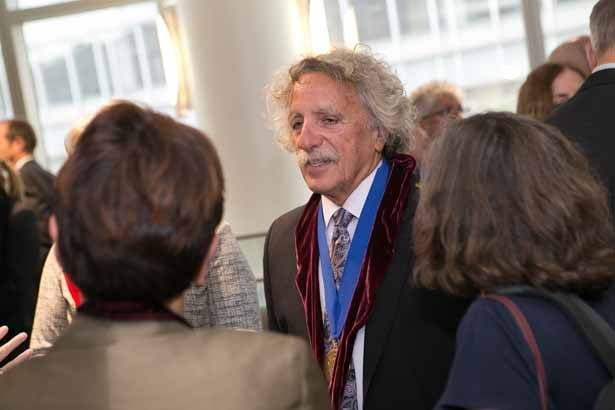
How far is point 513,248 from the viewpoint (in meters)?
1.83

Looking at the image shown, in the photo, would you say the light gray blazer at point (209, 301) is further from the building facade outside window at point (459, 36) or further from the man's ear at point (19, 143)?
the building facade outside window at point (459, 36)

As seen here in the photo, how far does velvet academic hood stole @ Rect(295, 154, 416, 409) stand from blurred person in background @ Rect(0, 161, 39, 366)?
8.40 feet

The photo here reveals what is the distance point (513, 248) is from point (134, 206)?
2.50ft

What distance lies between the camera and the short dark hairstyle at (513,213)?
71.9 inches

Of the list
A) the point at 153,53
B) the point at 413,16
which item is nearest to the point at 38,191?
the point at 153,53

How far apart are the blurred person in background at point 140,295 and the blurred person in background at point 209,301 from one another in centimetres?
154

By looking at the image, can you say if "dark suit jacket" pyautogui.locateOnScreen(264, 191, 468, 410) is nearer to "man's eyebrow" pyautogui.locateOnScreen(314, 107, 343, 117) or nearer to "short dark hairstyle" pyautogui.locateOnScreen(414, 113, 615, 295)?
"man's eyebrow" pyautogui.locateOnScreen(314, 107, 343, 117)

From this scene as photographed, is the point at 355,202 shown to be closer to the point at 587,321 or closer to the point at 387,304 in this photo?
the point at 387,304

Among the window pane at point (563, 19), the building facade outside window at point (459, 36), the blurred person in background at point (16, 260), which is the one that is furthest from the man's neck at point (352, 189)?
the window pane at point (563, 19)

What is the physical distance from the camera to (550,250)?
183 centimetres

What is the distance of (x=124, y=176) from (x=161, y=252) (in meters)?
0.13

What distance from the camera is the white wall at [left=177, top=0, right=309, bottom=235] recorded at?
6203 millimetres

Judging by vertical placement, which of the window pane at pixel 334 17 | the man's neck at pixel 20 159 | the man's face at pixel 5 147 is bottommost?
the man's neck at pixel 20 159

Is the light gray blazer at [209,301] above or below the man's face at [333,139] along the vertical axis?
below
